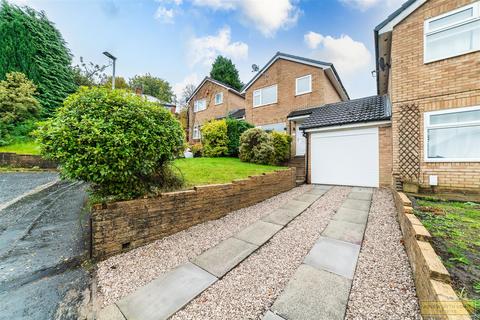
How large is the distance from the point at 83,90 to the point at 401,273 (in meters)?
5.75

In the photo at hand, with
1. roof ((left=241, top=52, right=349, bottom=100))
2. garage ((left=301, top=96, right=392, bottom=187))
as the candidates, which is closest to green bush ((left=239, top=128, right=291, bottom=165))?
garage ((left=301, top=96, right=392, bottom=187))

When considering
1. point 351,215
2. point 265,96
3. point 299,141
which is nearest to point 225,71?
point 265,96

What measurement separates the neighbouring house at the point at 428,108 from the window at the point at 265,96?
7.12 metres

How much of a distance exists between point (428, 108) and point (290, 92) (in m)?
8.39

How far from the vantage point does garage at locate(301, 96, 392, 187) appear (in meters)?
7.95

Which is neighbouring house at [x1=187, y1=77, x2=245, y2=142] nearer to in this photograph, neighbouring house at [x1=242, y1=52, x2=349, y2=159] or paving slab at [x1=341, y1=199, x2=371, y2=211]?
neighbouring house at [x1=242, y1=52, x2=349, y2=159]

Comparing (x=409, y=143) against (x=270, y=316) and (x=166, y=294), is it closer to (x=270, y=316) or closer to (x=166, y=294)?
(x=270, y=316)

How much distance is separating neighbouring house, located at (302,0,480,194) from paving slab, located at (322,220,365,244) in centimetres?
368

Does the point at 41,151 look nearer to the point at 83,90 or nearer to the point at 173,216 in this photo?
the point at 83,90

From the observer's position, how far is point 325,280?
2.47m

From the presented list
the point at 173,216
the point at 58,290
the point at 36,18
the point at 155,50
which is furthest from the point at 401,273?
the point at 36,18

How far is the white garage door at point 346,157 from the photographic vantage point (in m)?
8.17

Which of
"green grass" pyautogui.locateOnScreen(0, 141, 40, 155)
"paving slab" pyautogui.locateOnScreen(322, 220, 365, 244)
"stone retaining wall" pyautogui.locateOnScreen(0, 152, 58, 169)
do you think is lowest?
"paving slab" pyautogui.locateOnScreen(322, 220, 365, 244)

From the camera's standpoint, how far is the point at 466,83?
5.83 metres
